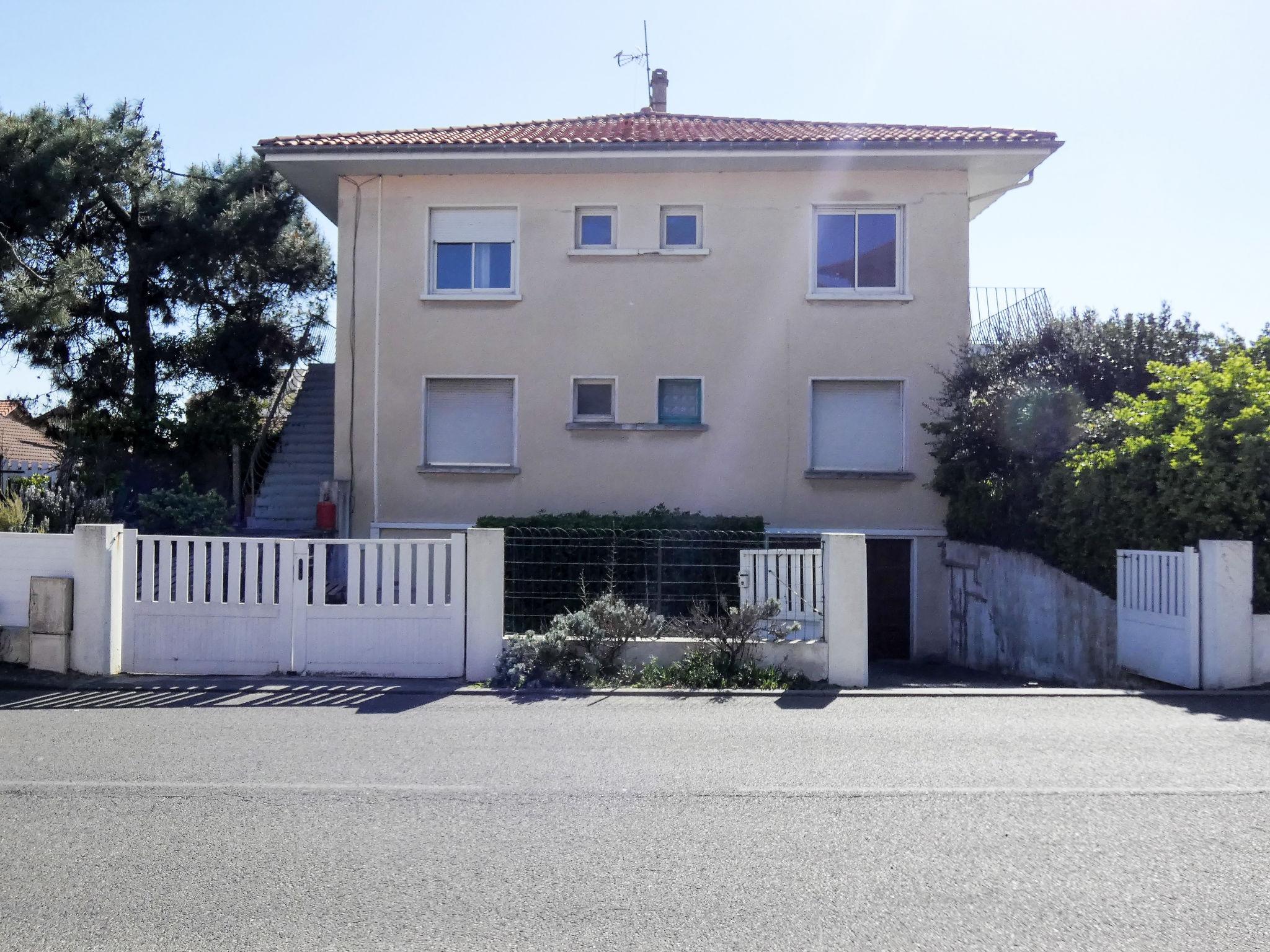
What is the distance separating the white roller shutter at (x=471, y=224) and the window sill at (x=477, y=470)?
3472mm

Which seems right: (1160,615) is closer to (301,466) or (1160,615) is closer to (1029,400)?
(1029,400)

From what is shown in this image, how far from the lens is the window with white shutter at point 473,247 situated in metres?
16.8

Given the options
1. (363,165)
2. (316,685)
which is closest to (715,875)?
(316,685)

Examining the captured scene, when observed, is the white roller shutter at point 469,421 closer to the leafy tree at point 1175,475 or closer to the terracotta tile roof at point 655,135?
Answer: the terracotta tile roof at point 655,135

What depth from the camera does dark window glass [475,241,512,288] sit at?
1681cm

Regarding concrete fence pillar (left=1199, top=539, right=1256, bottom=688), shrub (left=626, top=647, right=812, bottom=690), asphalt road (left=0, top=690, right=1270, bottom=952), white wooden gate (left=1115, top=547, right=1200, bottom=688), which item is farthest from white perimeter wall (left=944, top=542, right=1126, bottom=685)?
shrub (left=626, top=647, right=812, bottom=690)

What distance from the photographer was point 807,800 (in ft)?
19.4

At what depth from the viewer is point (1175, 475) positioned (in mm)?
10398

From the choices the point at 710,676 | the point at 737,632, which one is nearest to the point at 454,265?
the point at 737,632

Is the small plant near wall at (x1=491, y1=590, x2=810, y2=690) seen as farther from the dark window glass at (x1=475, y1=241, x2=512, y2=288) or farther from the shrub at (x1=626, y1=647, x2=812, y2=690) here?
the dark window glass at (x1=475, y1=241, x2=512, y2=288)

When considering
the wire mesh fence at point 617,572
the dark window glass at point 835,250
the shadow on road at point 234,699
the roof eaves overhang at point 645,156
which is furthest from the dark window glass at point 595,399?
the shadow on road at point 234,699

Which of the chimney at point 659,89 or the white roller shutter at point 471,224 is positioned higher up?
the chimney at point 659,89

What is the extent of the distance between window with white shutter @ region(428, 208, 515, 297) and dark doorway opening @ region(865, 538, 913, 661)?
6.97 meters

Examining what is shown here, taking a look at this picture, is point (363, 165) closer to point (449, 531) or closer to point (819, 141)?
point (449, 531)
